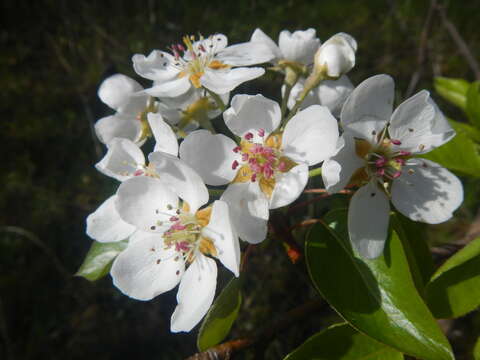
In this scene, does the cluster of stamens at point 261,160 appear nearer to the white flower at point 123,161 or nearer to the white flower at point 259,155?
the white flower at point 259,155

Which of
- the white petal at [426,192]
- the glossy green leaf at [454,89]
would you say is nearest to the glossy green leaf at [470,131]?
the glossy green leaf at [454,89]

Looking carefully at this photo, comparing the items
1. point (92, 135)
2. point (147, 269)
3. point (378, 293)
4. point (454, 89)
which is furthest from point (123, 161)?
point (92, 135)

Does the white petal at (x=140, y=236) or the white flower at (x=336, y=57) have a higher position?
the white flower at (x=336, y=57)

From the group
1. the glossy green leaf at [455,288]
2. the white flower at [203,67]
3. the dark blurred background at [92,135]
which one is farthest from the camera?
the dark blurred background at [92,135]

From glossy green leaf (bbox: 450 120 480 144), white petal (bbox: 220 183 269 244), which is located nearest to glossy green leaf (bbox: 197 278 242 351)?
white petal (bbox: 220 183 269 244)

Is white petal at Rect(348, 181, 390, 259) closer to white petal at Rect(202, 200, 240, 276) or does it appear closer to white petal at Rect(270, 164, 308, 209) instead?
white petal at Rect(270, 164, 308, 209)
